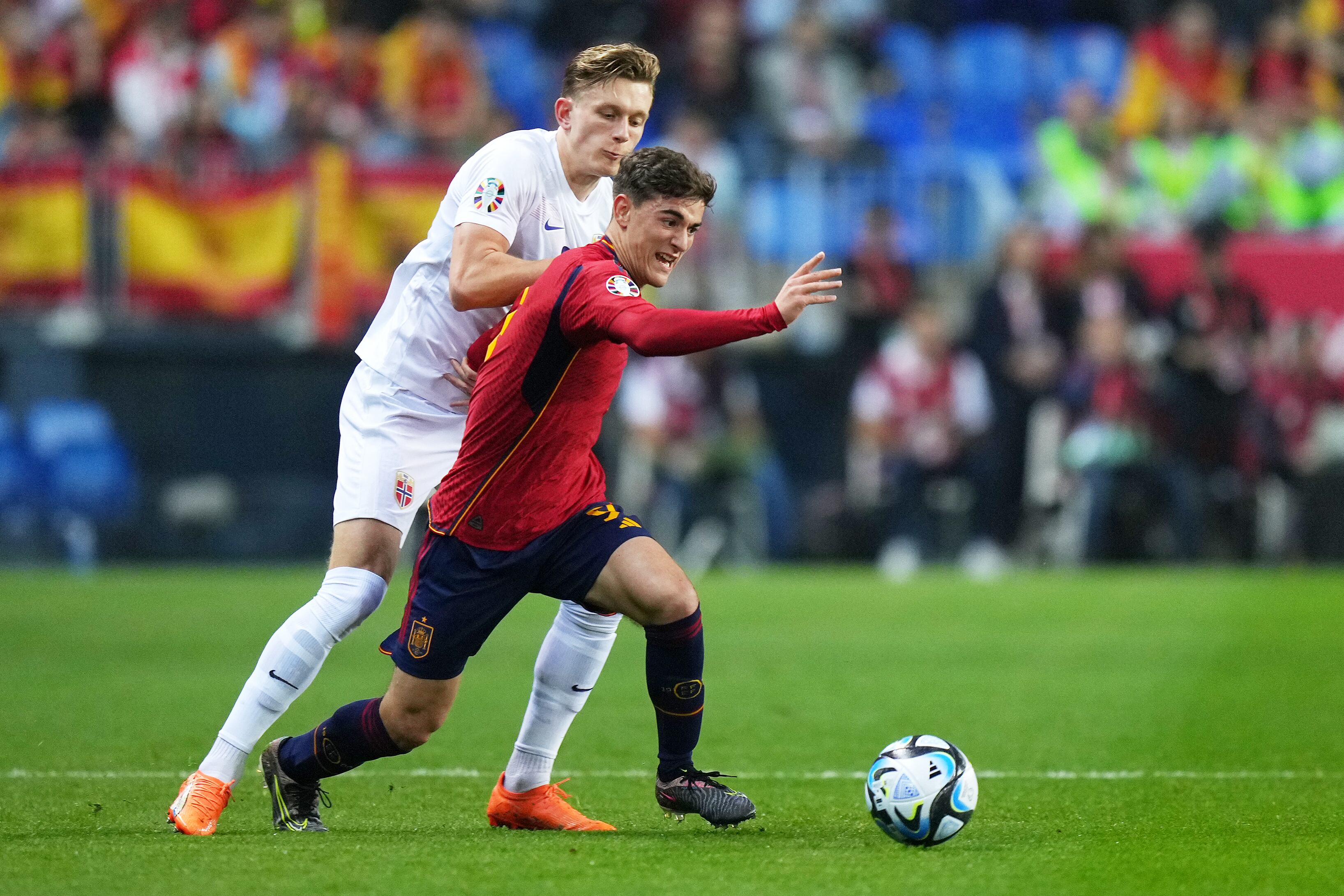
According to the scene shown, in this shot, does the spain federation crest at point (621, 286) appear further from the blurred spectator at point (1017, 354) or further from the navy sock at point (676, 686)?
the blurred spectator at point (1017, 354)

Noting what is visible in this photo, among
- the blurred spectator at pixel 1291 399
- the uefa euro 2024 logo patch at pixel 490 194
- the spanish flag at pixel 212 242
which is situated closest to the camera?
the uefa euro 2024 logo patch at pixel 490 194

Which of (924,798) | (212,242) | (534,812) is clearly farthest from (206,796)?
(212,242)

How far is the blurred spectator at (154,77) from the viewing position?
1723cm

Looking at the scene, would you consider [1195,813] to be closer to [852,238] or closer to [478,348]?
[478,348]

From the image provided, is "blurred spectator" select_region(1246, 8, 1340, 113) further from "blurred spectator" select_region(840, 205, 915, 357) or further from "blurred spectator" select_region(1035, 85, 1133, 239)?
"blurred spectator" select_region(840, 205, 915, 357)

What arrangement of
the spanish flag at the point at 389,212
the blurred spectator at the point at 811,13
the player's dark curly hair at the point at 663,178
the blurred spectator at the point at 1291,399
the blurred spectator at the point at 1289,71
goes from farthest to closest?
the blurred spectator at the point at 811,13 < the blurred spectator at the point at 1289,71 < the spanish flag at the point at 389,212 < the blurred spectator at the point at 1291,399 < the player's dark curly hair at the point at 663,178

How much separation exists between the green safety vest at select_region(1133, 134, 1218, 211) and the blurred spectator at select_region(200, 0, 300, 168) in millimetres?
7803

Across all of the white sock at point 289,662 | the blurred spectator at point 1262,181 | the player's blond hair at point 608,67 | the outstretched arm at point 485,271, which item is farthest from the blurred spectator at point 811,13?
the white sock at point 289,662

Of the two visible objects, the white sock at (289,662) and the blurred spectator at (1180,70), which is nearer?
the white sock at (289,662)

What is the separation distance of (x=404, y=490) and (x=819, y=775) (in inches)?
76.5

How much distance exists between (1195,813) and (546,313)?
256 centimetres

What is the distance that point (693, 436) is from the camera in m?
15.4

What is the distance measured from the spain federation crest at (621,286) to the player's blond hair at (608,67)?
0.88 m

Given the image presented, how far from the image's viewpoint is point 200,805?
216 inches
